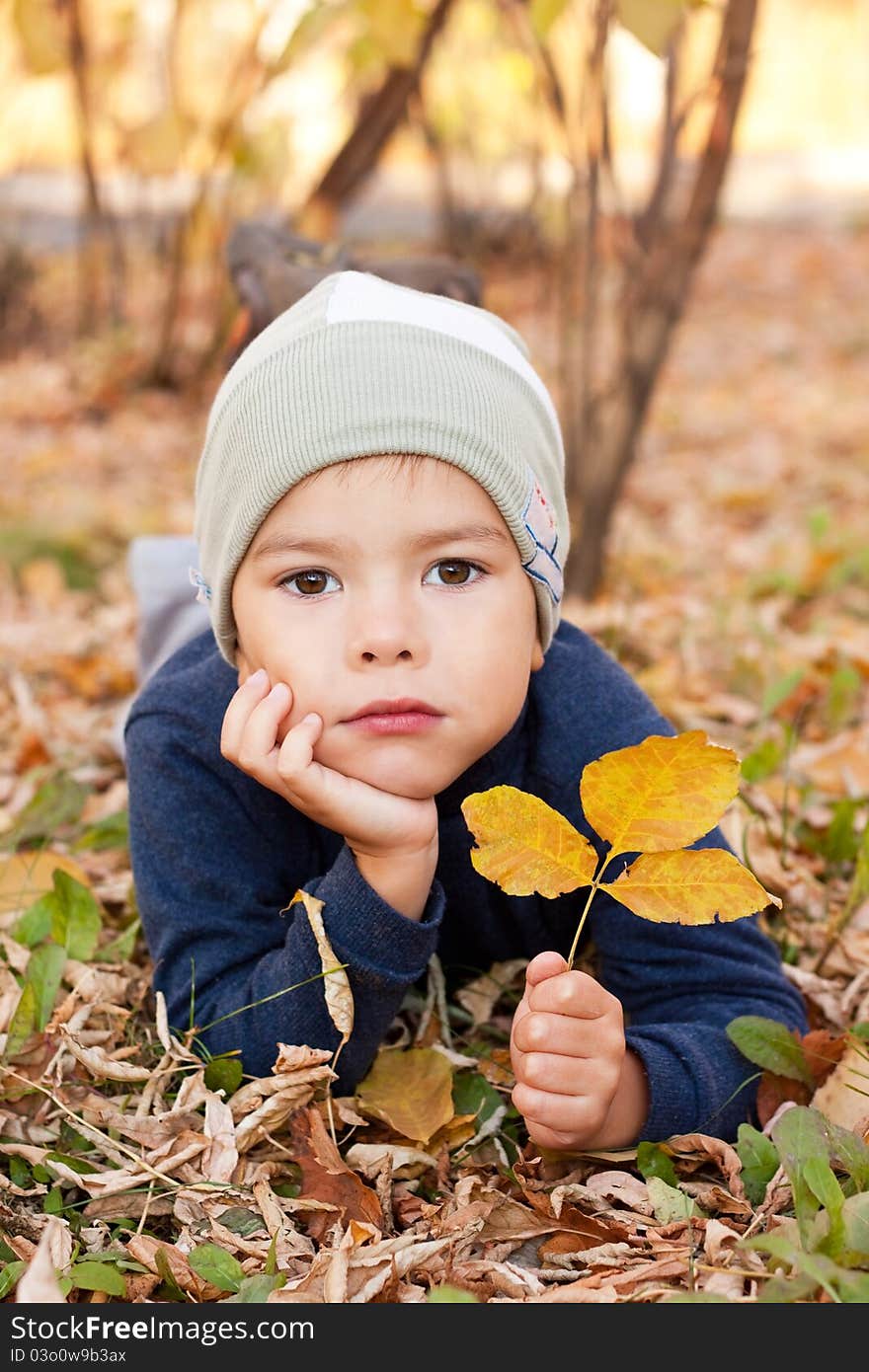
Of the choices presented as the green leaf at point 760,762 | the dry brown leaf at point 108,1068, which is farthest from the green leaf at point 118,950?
the green leaf at point 760,762

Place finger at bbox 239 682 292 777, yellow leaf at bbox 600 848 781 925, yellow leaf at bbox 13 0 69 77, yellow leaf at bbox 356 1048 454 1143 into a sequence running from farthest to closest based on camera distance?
yellow leaf at bbox 13 0 69 77 < yellow leaf at bbox 356 1048 454 1143 < finger at bbox 239 682 292 777 < yellow leaf at bbox 600 848 781 925

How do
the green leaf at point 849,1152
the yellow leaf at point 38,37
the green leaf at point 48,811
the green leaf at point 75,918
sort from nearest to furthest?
1. the green leaf at point 849,1152
2. the green leaf at point 75,918
3. the green leaf at point 48,811
4. the yellow leaf at point 38,37

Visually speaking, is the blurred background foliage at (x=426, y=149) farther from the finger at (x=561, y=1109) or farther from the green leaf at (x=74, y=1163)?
the green leaf at (x=74, y=1163)

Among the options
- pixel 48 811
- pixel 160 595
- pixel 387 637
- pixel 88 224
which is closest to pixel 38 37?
pixel 160 595

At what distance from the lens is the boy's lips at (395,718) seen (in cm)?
151

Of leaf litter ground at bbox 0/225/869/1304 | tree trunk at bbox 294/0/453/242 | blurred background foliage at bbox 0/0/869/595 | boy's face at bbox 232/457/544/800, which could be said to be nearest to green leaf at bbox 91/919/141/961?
leaf litter ground at bbox 0/225/869/1304

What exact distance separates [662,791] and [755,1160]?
52cm

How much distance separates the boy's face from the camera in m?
1.50

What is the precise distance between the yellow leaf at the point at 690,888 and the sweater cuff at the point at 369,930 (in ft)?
1.03

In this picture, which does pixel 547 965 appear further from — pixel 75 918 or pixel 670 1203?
pixel 75 918

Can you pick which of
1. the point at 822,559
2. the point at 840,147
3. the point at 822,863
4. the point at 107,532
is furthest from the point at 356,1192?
the point at 840,147

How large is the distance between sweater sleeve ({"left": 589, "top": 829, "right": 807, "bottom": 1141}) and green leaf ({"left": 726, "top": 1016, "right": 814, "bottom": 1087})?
0.04m

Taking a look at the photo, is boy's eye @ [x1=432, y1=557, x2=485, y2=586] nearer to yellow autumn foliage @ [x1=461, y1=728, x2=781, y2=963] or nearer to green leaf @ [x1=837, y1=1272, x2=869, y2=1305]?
yellow autumn foliage @ [x1=461, y1=728, x2=781, y2=963]

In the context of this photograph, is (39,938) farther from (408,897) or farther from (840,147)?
(840,147)
